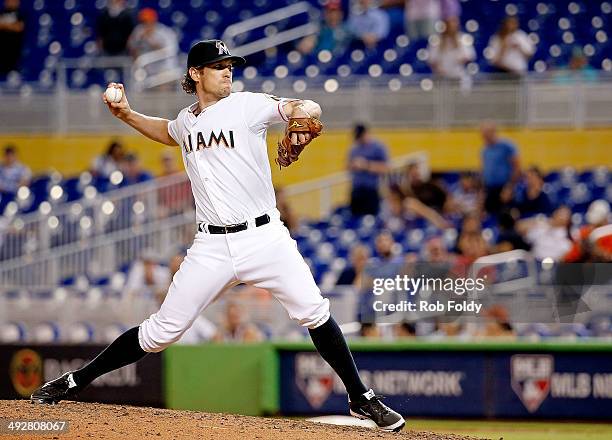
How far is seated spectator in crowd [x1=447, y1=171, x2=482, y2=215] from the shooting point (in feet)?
43.1

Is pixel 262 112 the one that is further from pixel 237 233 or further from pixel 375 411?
pixel 375 411

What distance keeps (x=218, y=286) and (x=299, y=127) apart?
2.97 ft

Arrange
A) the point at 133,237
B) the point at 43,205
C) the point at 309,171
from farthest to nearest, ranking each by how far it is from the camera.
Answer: the point at 309,171, the point at 43,205, the point at 133,237

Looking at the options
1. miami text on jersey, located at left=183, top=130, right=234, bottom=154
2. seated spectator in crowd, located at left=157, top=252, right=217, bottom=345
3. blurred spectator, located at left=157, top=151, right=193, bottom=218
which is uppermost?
miami text on jersey, located at left=183, top=130, right=234, bottom=154

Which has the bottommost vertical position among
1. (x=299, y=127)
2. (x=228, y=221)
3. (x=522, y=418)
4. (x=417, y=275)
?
(x=522, y=418)

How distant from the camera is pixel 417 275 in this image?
880 cm

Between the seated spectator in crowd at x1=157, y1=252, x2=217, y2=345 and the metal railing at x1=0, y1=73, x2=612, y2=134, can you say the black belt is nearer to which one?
the seated spectator in crowd at x1=157, y1=252, x2=217, y2=345

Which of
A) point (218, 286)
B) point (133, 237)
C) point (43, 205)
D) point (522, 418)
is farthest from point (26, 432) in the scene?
point (43, 205)

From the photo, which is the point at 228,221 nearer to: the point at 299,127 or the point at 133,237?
the point at 299,127

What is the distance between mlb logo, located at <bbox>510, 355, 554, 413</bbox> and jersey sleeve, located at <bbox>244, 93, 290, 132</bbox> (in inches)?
156

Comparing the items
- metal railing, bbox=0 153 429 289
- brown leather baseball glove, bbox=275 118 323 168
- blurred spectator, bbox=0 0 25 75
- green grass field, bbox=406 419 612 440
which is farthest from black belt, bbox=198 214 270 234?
blurred spectator, bbox=0 0 25 75

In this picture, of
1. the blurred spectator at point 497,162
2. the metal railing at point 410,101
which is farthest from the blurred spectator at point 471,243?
the metal railing at point 410,101

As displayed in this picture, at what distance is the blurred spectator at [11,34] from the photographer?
16.1 m

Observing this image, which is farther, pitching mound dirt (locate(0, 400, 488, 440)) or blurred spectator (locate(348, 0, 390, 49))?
blurred spectator (locate(348, 0, 390, 49))
